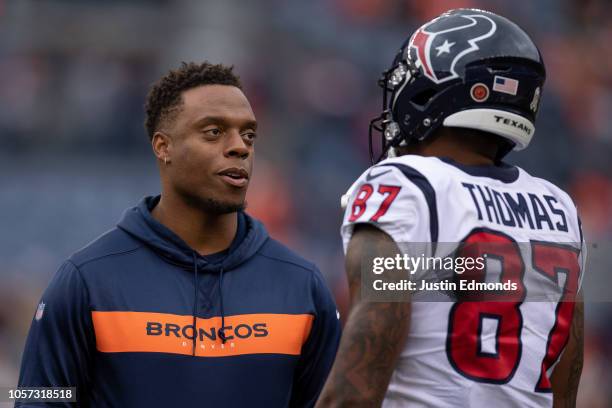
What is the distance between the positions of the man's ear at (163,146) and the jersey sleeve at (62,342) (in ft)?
1.85

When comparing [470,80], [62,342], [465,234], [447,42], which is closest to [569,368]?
[465,234]

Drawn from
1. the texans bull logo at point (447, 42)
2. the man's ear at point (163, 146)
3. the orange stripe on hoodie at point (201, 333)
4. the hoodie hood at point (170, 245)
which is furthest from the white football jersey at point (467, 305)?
the man's ear at point (163, 146)

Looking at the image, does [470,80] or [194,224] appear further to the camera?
[194,224]

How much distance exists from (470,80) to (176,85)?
1.19 meters

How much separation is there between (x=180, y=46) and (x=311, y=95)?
5.92ft

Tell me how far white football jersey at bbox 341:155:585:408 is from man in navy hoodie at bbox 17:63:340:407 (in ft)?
2.50

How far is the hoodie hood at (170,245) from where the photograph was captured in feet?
12.2

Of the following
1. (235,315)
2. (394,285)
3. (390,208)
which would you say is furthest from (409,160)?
(235,315)

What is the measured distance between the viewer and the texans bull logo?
10.5 ft

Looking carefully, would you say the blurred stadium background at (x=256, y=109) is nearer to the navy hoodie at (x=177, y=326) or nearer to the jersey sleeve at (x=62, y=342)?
the navy hoodie at (x=177, y=326)

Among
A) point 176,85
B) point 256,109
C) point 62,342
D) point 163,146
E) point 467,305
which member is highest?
point 256,109

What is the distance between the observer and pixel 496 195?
3092 mm

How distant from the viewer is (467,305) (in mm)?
2961

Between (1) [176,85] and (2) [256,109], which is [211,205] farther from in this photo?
(2) [256,109]
